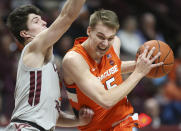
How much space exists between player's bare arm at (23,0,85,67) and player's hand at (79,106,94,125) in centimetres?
82

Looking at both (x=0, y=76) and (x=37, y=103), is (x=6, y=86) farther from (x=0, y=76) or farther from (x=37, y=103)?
(x=37, y=103)

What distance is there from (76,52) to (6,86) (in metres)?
4.07

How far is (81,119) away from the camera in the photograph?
14.7ft

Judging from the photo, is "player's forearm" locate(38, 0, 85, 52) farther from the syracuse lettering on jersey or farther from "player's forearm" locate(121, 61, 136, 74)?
"player's forearm" locate(121, 61, 136, 74)

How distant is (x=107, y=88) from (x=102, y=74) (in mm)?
188

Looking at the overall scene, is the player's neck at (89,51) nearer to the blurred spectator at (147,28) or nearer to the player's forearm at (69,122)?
the player's forearm at (69,122)

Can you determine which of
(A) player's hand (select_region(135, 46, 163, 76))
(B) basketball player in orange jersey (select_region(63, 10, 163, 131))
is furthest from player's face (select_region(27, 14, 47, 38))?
(A) player's hand (select_region(135, 46, 163, 76))

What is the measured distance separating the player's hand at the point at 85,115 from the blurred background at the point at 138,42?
9.60 feet

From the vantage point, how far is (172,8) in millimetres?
11891

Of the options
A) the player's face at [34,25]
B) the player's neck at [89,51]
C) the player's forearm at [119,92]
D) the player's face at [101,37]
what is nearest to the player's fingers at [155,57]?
the player's forearm at [119,92]

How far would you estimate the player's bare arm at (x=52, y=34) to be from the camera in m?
3.84

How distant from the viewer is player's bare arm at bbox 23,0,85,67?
12.6 ft

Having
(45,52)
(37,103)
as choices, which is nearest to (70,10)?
(45,52)

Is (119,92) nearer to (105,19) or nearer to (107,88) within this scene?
(107,88)
